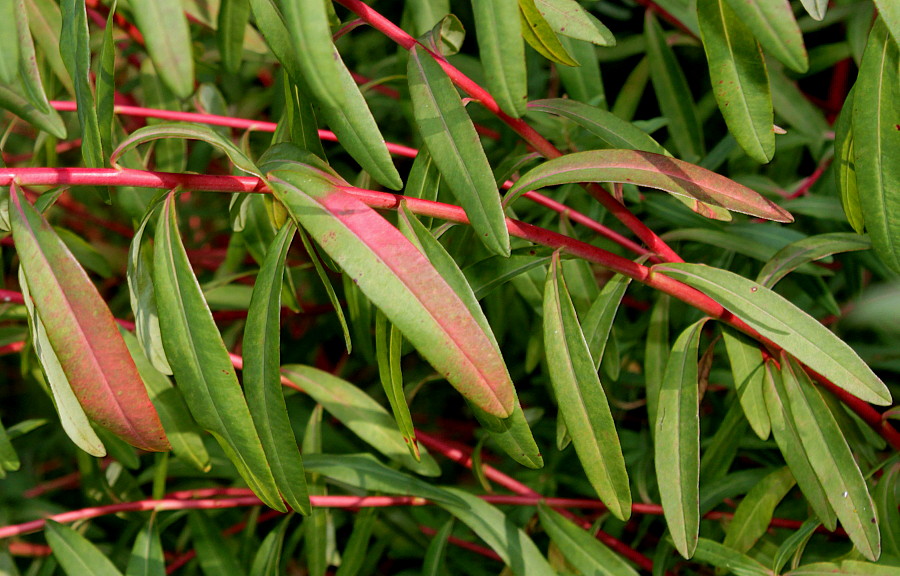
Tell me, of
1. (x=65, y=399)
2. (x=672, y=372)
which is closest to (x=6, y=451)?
(x=65, y=399)

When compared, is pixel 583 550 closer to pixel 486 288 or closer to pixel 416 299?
pixel 486 288

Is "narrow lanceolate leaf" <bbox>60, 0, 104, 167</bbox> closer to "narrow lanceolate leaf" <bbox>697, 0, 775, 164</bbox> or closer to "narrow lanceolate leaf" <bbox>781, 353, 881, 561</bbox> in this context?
"narrow lanceolate leaf" <bbox>697, 0, 775, 164</bbox>

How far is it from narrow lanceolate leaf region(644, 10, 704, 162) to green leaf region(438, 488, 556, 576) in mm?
468

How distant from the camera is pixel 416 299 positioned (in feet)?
1.54

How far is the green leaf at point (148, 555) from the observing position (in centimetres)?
77

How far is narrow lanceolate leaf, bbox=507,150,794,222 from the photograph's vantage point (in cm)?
55

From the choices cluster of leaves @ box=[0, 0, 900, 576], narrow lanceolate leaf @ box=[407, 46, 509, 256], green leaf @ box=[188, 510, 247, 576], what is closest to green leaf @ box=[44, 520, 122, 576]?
cluster of leaves @ box=[0, 0, 900, 576]

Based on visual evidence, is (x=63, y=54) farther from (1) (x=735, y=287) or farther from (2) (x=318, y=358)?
(2) (x=318, y=358)

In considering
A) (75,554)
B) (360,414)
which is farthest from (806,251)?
(75,554)

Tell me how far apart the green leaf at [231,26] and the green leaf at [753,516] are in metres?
0.67

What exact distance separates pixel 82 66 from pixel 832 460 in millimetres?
604

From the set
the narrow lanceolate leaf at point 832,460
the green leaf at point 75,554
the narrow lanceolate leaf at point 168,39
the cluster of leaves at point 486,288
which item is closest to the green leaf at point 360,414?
the cluster of leaves at point 486,288

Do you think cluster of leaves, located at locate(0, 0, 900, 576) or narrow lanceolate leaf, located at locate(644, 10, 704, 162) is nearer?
cluster of leaves, located at locate(0, 0, 900, 576)

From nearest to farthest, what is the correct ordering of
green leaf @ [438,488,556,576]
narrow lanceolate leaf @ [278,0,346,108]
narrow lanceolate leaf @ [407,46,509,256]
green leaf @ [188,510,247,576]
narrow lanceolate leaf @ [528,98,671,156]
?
narrow lanceolate leaf @ [278,0,346,108] < narrow lanceolate leaf @ [407,46,509,256] < narrow lanceolate leaf @ [528,98,671,156] < green leaf @ [438,488,556,576] < green leaf @ [188,510,247,576]
